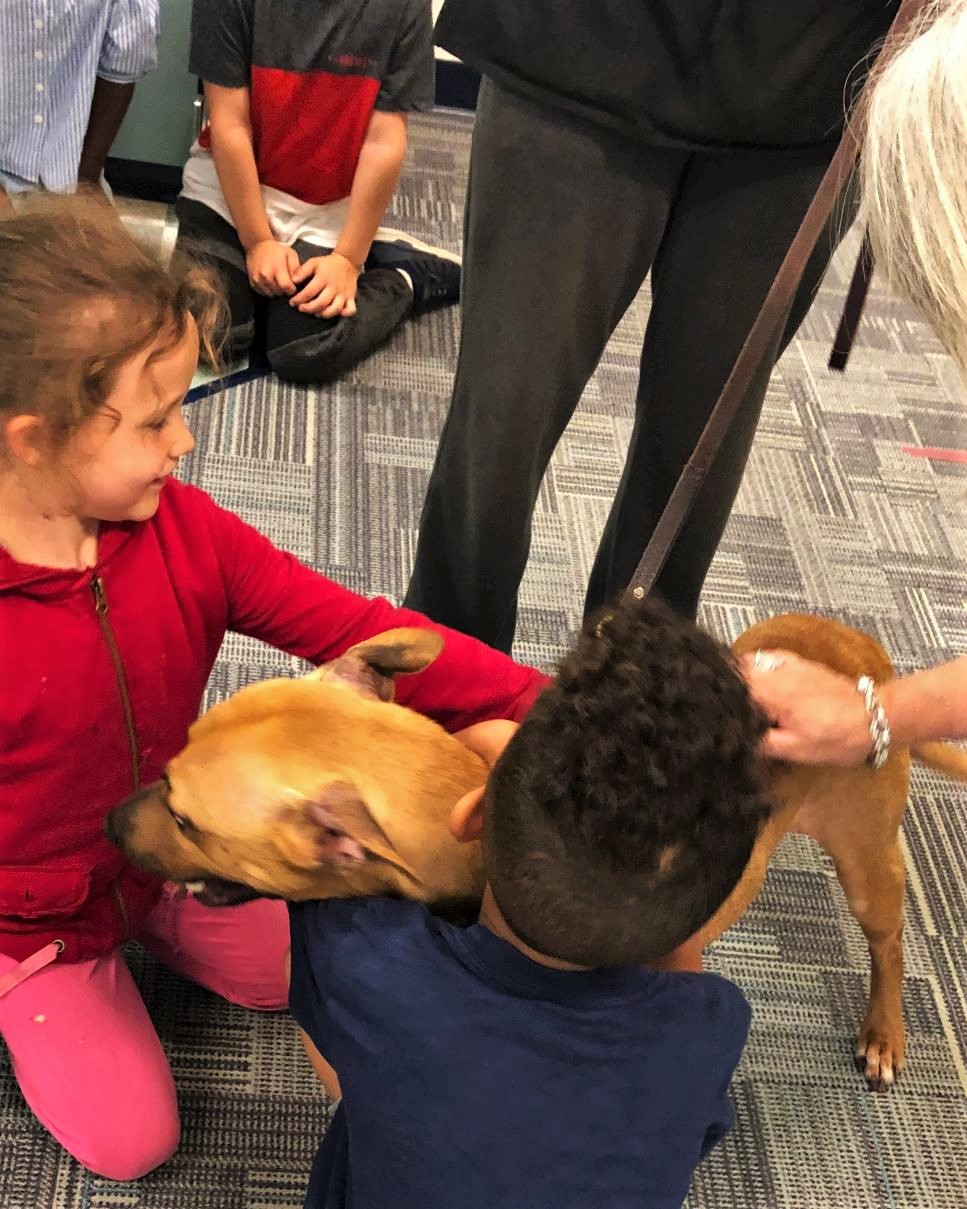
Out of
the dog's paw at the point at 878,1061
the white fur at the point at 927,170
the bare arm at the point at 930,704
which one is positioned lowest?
the dog's paw at the point at 878,1061

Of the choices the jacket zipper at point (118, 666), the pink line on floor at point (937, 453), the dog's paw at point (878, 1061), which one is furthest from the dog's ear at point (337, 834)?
the pink line on floor at point (937, 453)

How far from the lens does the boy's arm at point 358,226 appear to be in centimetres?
305

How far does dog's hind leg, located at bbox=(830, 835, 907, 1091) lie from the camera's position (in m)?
1.71

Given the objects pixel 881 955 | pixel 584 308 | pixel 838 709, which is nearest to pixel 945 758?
pixel 881 955

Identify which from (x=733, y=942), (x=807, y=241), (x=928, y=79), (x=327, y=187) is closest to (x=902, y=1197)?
(x=733, y=942)

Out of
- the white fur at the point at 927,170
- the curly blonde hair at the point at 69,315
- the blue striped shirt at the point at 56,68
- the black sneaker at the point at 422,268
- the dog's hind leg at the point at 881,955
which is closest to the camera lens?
the white fur at the point at 927,170

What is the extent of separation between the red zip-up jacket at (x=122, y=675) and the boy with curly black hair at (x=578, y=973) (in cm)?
48

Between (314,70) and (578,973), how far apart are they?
9.05 ft

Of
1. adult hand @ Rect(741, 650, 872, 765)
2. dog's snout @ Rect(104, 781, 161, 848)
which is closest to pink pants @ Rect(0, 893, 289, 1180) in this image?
dog's snout @ Rect(104, 781, 161, 848)

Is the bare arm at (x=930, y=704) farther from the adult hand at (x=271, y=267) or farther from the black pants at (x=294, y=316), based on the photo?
the adult hand at (x=271, y=267)

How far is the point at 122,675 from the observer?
1.36 m

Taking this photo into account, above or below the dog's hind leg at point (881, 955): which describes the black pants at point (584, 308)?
above

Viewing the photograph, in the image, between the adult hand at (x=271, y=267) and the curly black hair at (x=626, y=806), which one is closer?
the curly black hair at (x=626, y=806)

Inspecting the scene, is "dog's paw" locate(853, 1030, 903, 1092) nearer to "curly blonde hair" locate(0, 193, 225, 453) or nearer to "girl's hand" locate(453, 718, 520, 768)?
"girl's hand" locate(453, 718, 520, 768)
